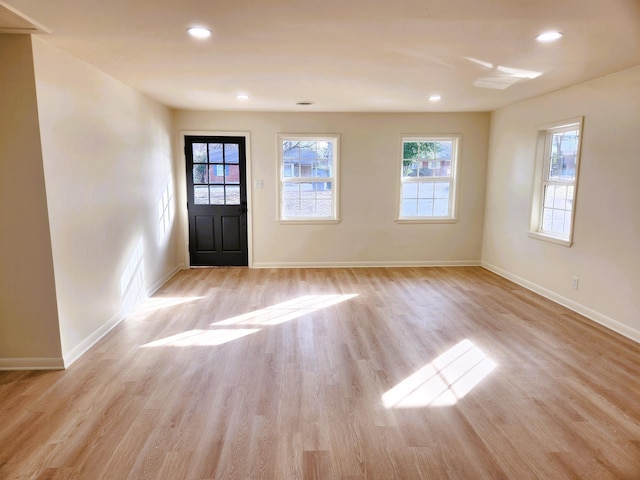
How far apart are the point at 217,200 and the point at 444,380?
4.47 m

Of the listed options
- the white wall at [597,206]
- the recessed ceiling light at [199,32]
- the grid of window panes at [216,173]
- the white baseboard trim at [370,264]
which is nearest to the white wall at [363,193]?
the white baseboard trim at [370,264]

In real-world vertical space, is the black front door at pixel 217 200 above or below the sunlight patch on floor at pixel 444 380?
above

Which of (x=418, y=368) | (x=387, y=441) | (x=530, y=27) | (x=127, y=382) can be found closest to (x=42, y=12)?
(x=127, y=382)

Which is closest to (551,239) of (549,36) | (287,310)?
(549,36)

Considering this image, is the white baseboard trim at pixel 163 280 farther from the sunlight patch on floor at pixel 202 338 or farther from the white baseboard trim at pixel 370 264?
the sunlight patch on floor at pixel 202 338

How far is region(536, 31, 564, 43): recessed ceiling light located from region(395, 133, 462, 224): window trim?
3.34 meters

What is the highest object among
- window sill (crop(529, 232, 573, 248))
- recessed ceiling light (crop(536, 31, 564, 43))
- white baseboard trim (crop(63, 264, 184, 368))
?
recessed ceiling light (crop(536, 31, 564, 43))

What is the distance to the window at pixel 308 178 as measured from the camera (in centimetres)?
606

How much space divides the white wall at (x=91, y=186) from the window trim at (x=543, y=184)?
4.81 meters

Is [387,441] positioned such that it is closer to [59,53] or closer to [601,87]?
[59,53]

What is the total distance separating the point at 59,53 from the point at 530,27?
3.37 meters

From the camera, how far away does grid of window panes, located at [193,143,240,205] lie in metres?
5.98

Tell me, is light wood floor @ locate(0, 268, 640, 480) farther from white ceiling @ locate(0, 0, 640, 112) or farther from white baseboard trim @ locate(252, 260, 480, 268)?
white ceiling @ locate(0, 0, 640, 112)

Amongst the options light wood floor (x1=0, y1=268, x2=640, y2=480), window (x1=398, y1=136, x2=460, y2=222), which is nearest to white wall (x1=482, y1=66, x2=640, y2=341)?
light wood floor (x1=0, y1=268, x2=640, y2=480)
